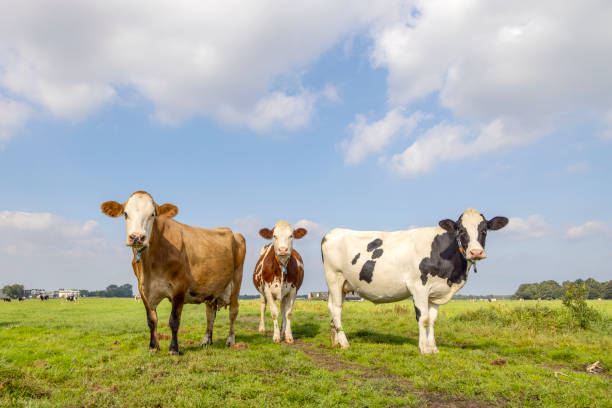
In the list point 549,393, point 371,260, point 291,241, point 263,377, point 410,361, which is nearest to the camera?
point 549,393

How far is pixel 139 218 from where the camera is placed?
A: 8.12m

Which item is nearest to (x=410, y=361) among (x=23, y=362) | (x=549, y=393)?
(x=549, y=393)

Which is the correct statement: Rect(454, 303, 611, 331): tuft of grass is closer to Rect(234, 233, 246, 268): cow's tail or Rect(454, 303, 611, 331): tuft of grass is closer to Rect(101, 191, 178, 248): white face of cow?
Rect(234, 233, 246, 268): cow's tail

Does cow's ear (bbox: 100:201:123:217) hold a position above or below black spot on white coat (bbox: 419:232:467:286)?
above

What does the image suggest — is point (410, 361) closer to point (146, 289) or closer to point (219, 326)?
point (146, 289)

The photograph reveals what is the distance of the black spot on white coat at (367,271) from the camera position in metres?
10.7

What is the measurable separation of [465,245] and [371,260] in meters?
2.50

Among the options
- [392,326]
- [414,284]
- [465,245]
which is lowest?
[392,326]

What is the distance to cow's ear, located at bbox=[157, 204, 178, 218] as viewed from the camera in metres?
9.05

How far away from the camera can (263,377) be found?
266 inches

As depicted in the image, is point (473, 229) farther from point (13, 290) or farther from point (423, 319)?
point (13, 290)

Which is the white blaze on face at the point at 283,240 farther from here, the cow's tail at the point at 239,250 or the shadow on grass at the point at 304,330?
the shadow on grass at the point at 304,330

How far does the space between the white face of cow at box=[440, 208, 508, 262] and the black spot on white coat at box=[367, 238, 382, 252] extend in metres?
1.81

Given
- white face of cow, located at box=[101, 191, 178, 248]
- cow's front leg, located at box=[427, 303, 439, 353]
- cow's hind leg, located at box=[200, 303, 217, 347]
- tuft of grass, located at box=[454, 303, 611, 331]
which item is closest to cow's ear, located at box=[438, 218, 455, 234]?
cow's front leg, located at box=[427, 303, 439, 353]
